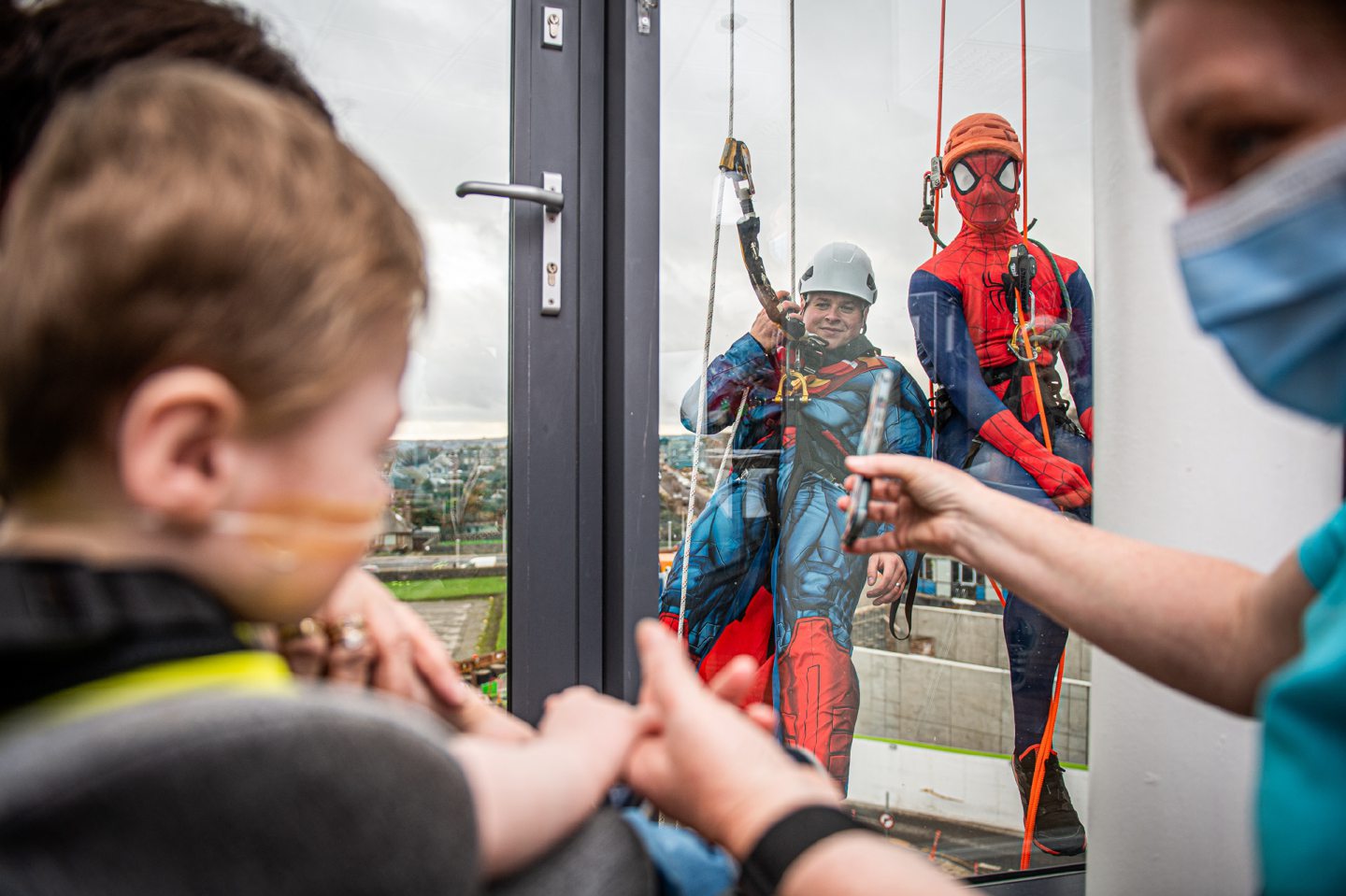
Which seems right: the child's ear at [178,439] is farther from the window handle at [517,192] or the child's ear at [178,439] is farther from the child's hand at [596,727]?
the window handle at [517,192]

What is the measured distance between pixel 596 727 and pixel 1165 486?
0.96m

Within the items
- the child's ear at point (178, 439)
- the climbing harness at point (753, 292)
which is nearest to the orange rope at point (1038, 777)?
the climbing harness at point (753, 292)

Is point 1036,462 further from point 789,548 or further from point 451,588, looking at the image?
point 451,588

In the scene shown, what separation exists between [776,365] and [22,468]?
139cm

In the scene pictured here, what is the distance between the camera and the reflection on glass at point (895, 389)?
1632 mm

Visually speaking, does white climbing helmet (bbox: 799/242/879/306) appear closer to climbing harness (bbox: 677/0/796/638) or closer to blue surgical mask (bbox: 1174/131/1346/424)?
climbing harness (bbox: 677/0/796/638)

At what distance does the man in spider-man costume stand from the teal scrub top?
139cm

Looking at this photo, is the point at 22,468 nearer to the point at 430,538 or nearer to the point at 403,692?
the point at 403,692

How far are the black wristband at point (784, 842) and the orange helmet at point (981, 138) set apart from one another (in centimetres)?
171

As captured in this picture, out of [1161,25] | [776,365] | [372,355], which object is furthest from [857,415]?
[372,355]

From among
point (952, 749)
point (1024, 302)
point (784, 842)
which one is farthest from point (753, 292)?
point (784, 842)

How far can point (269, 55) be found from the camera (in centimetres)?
73

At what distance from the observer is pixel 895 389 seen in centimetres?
179

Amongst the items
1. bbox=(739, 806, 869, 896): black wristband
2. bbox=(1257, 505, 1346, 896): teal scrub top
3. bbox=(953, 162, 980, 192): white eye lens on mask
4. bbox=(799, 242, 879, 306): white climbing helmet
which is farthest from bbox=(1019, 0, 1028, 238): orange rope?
bbox=(739, 806, 869, 896): black wristband
